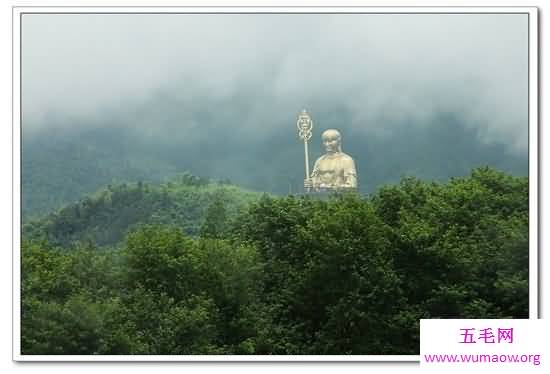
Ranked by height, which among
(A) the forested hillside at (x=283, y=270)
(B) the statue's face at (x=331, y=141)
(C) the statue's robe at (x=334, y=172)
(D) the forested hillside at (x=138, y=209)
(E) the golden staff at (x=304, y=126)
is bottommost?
(A) the forested hillside at (x=283, y=270)

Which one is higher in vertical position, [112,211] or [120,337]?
[112,211]

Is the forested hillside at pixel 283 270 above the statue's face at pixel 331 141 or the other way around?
the other way around

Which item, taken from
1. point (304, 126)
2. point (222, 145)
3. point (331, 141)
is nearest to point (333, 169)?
point (331, 141)

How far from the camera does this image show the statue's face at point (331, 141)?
10383mm

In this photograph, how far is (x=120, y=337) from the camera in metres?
10.3

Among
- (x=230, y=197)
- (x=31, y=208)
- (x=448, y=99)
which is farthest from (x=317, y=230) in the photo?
(x=31, y=208)

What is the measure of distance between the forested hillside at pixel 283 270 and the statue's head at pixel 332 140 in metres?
0.53

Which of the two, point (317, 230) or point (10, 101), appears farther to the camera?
point (317, 230)

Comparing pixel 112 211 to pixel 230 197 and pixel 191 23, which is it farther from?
pixel 191 23
